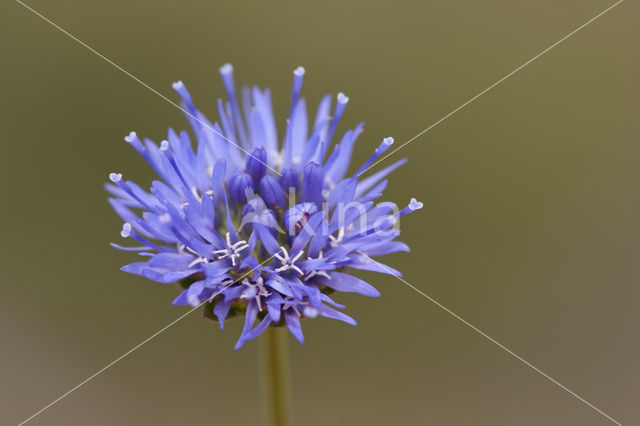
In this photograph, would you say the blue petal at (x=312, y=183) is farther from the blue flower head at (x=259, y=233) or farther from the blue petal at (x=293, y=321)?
the blue petal at (x=293, y=321)

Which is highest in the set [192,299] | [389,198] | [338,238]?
[192,299]

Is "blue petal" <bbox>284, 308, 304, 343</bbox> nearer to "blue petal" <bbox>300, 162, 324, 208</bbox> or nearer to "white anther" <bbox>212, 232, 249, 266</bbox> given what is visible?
"white anther" <bbox>212, 232, 249, 266</bbox>

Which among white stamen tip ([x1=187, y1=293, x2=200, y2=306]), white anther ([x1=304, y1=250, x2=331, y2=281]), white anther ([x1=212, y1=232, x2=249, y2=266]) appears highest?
white anther ([x1=212, y1=232, x2=249, y2=266])

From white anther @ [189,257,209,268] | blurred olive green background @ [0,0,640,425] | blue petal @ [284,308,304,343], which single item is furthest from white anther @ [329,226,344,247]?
blurred olive green background @ [0,0,640,425]

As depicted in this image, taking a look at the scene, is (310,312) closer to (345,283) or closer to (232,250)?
(345,283)

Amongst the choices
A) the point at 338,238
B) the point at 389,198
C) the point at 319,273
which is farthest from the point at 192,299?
the point at 389,198

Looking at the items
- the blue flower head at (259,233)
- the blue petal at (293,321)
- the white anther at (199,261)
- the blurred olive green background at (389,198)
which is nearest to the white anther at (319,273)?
the blue flower head at (259,233)
